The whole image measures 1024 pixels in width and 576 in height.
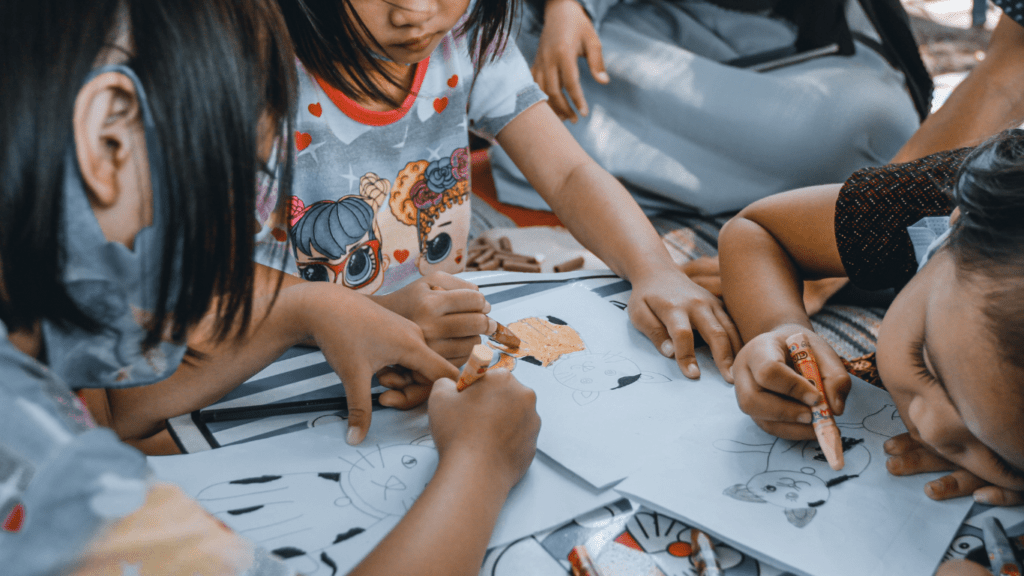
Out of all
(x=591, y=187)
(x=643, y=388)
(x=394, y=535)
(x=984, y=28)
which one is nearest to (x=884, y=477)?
(x=643, y=388)

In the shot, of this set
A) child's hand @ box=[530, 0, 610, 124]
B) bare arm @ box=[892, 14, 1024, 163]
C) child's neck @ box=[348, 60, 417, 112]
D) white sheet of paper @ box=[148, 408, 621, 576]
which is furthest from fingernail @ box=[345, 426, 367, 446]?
bare arm @ box=[892, 14, 1024, 163]

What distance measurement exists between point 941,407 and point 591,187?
392 mm

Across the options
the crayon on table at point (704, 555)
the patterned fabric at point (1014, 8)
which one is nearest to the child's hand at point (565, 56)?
the patterned fabric at point (1014, 8)

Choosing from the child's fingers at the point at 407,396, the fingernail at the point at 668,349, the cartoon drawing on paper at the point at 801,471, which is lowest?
the cartoon drawing on paper at the point at 801,471

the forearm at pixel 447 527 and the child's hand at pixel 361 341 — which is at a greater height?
the child's hand at pixel 361 341

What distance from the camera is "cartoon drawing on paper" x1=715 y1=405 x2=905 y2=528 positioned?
375 millimetres

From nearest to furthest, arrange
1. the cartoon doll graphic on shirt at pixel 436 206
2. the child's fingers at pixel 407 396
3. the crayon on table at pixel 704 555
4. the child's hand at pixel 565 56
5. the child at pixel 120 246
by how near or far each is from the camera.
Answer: the child at pixel 120 246, the crayon on table at pixel 704 555, the child's fingers at pixel 407 396, the cartoon doll graphic on shirt at pixel 436 206, the child's hand at pixel 565 56

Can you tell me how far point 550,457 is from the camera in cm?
41

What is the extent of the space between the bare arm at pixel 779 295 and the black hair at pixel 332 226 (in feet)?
1.12

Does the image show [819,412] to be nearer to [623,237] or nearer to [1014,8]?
[623,237]

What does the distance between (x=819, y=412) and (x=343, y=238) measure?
43cm

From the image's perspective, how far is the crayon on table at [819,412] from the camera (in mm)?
395

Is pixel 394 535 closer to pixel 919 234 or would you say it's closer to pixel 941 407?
pixel 941 407

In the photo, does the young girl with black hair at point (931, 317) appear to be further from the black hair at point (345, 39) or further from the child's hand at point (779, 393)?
the black hair at point (345, 39)
